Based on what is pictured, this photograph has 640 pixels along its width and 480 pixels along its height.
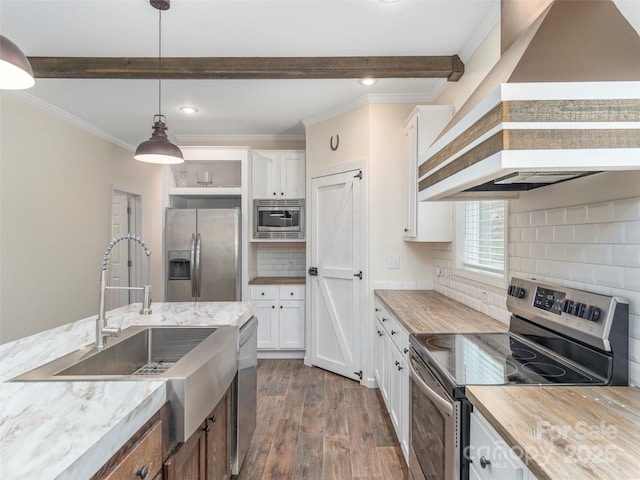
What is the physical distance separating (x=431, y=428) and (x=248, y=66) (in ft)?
8.71

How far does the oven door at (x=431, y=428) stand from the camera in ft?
3.90

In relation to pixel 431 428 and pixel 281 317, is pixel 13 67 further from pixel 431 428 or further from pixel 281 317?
pixel 281 317

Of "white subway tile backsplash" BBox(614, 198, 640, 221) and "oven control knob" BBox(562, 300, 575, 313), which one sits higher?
"white subway tile backsplash" BBox(614, 198, 640, 221)

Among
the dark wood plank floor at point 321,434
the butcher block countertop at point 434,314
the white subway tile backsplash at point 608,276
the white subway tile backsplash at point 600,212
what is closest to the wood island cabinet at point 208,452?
the dark wood plank floor at point 321,434

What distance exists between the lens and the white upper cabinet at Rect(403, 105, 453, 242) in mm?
2719

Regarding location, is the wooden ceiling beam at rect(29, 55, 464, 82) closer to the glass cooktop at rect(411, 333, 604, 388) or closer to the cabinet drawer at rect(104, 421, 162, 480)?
the glass cooktop at rect(411, 333, 604, 388)

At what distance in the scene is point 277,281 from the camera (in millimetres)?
4219

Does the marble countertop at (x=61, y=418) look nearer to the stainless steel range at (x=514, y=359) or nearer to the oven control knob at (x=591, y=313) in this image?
the stainless steel range at (x=514, y=359)

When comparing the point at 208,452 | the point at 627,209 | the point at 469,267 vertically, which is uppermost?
the point at 627,209

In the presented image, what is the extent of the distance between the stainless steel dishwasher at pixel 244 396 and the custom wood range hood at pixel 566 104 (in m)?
1.56

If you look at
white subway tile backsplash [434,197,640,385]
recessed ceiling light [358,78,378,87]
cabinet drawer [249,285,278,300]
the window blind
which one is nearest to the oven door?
white subway tile backsplash [434,197,640,385]

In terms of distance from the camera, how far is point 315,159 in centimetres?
382

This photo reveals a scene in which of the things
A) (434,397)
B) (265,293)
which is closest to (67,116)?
(265,293)

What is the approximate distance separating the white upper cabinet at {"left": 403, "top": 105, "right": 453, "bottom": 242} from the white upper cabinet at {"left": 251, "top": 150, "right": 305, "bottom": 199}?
67.6 inches
